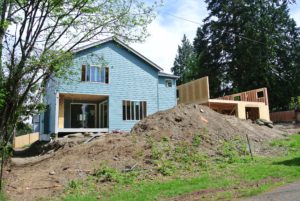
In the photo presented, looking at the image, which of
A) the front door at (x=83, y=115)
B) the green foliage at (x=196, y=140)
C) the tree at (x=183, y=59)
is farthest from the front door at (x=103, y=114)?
the tree at (x=183, y=59)

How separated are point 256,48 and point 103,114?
23.4 meters

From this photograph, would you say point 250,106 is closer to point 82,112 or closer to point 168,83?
point 168,83

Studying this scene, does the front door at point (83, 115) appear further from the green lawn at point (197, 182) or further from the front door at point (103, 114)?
the green lawn at point (197, 182)

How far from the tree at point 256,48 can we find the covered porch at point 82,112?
22.4m

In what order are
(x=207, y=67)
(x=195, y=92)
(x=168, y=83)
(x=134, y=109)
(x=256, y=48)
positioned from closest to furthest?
(x=134, y=109) → (x=195, y=92) → (x=168, y=83) → (x=256, y=48) → (x=207, y=67)

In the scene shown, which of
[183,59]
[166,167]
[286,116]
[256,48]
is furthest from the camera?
[183,59]

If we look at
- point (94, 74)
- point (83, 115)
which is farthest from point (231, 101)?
point (83, 115)

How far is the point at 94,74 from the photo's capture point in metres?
27.1

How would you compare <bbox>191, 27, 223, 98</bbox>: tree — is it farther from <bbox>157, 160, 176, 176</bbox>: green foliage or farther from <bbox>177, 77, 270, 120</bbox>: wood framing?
<bbox>157, 160, 176, 176</bbox>: green foliage

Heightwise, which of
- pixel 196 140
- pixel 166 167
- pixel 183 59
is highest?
pixel 183 59

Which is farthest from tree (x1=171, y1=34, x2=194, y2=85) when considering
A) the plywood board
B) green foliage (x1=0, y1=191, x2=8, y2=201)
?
green foliage (x1=0, y1=191, x2=8, y2=201)

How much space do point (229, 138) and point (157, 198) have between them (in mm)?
9392

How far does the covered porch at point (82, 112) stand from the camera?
87.0 feet

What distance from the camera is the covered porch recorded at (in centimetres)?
2652
